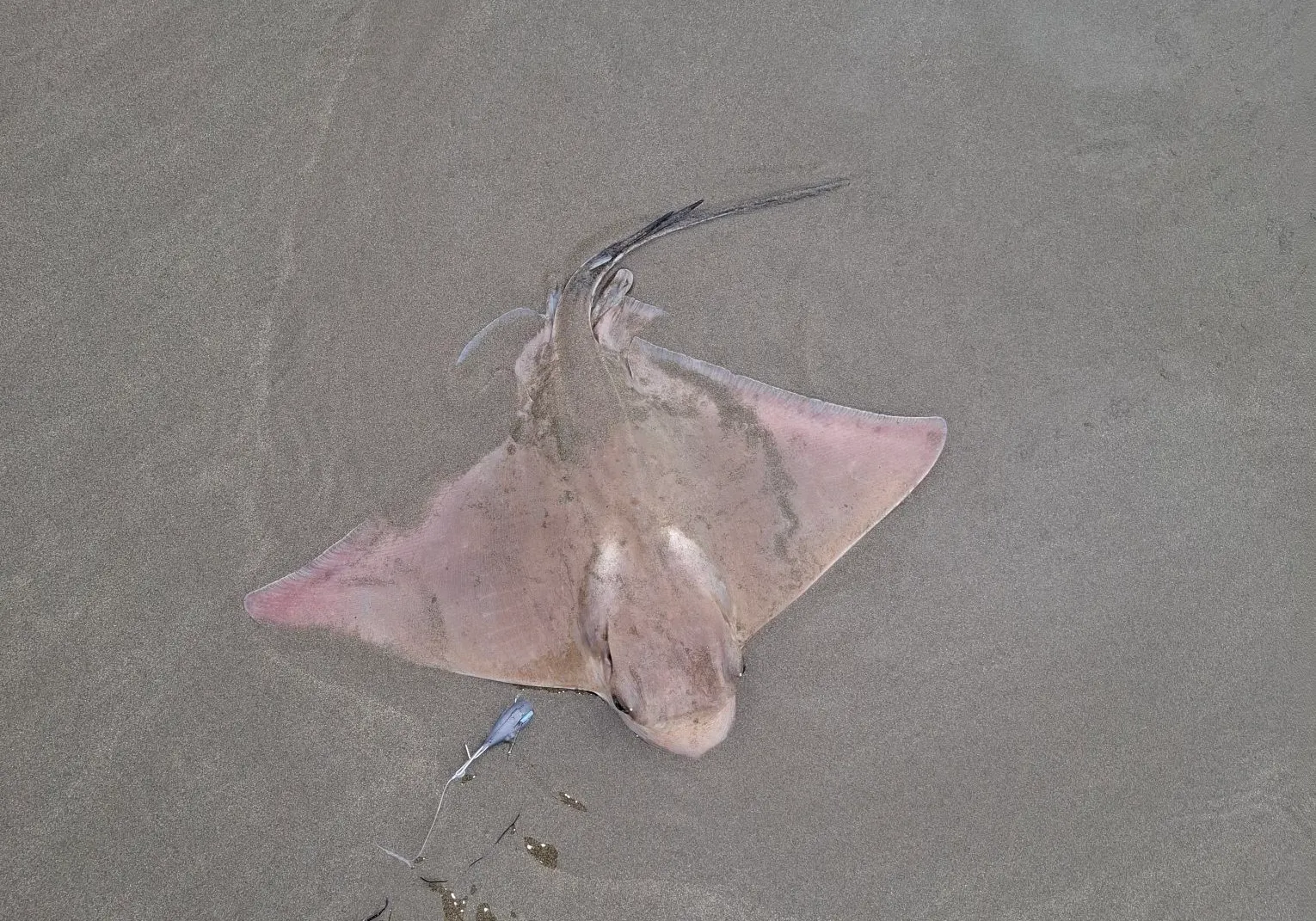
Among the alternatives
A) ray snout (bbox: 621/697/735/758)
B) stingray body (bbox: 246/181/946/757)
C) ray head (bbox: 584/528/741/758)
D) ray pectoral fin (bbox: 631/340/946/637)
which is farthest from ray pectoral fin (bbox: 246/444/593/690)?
ray pectoral fin (bbox: 631/340/946/637)

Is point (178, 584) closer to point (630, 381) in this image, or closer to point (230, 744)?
point (230, 744)

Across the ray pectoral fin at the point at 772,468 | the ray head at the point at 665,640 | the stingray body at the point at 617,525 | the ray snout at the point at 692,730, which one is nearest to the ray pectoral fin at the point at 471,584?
the stingray body at the point at 617,525

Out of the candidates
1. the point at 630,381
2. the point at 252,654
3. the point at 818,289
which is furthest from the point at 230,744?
the point at 818,289

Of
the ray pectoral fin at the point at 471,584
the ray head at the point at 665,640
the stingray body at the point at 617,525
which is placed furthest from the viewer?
the ray pectoral fin at the point at 471,584

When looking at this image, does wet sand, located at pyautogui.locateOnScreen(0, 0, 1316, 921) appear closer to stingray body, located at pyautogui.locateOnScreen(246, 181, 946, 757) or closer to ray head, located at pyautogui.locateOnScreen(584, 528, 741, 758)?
stingray body, located at pyautogui.locateOnScreen(246, 181, 946, 757)

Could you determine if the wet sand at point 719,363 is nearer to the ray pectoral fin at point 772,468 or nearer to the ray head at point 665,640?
the ray pectoral fin at point 772,468

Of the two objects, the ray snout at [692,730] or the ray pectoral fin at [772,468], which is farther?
the ray pectoral fin at [772,468]

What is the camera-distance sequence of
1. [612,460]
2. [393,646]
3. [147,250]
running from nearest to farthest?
[612,460] → [393,646] → [147,250]
